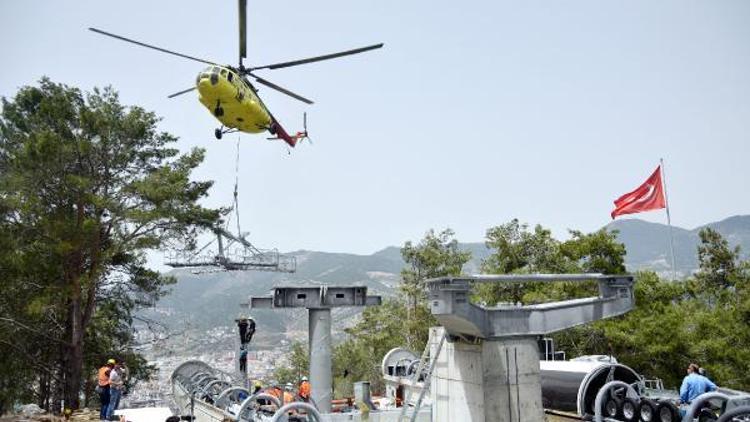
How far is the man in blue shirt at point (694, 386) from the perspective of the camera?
13.1 meters

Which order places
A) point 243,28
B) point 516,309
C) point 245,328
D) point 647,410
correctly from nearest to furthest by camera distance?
point 647,410, point 516,309, point 243,28, point 245,328

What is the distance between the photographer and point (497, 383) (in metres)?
12.8

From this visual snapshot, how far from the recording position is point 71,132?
1240 inches

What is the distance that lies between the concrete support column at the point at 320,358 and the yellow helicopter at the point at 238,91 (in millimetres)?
9310

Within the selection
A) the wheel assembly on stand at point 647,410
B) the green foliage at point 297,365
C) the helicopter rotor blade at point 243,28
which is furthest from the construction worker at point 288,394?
the green foliage at point 297,365

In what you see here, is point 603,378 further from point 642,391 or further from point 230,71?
point 230,71

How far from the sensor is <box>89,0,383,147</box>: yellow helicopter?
22.3 metres

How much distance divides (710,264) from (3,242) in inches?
1891

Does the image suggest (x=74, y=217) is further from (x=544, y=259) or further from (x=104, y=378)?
(x=544, y=259)

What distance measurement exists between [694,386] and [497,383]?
4.72 meters

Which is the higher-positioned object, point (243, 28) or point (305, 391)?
point (243, 28)

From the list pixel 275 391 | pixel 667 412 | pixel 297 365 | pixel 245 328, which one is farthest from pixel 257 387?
pixel 297 365

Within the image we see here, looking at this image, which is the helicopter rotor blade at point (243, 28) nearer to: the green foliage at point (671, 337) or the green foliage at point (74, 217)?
the green foliage at point (74, 217)

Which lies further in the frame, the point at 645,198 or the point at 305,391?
the point at 645,198
